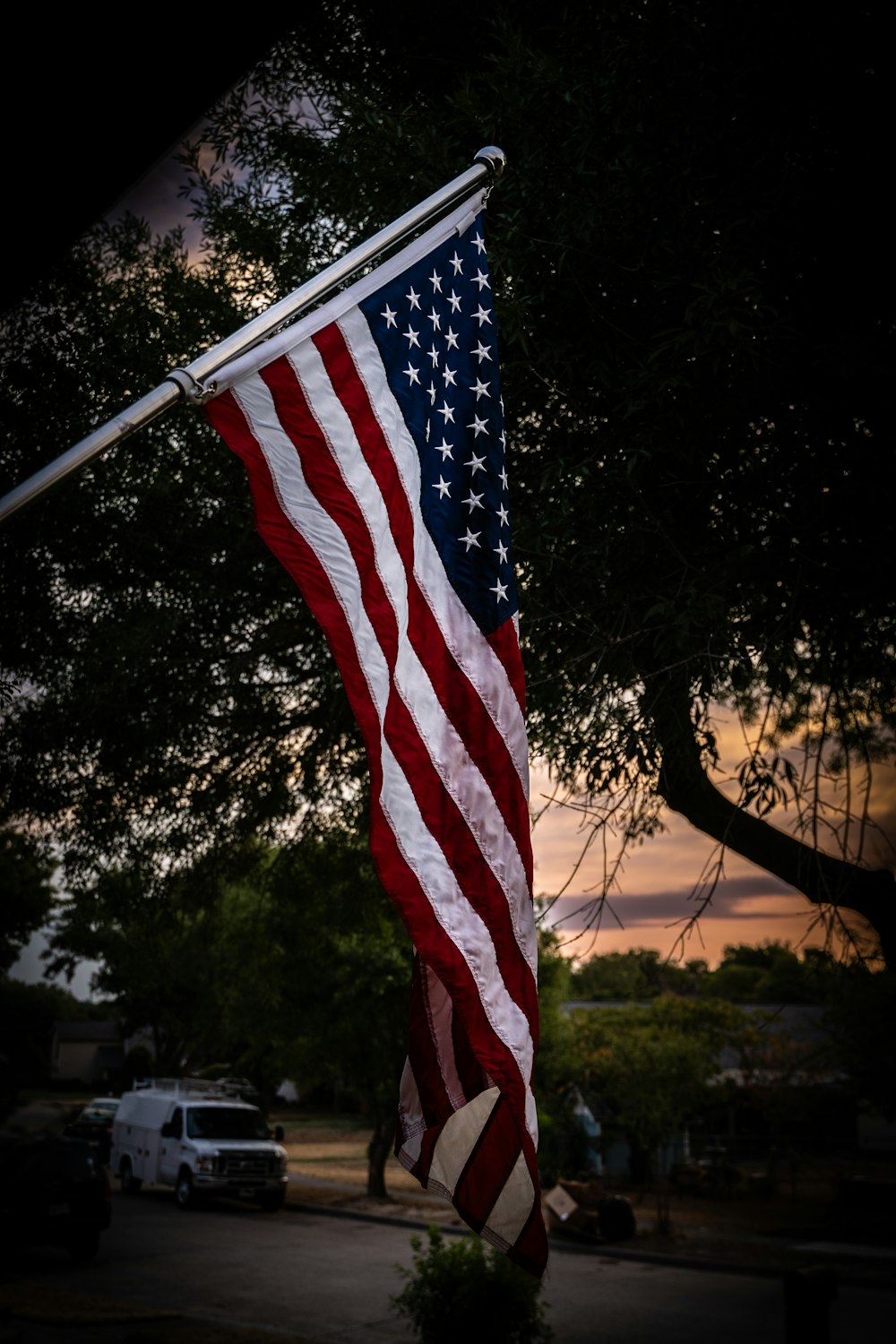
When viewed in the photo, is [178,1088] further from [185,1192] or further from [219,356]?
[219,356]

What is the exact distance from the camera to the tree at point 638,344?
609 cm

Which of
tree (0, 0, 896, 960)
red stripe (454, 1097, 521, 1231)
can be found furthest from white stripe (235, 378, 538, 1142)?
tree (0, 0, 896, 960)

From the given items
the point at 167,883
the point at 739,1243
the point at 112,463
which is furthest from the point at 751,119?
the point at 739,1243

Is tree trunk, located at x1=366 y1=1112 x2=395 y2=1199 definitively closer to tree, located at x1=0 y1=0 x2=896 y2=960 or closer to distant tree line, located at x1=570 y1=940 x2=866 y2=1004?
distant tree line, located at x1=570 y1=940 x2=866 y2=1004

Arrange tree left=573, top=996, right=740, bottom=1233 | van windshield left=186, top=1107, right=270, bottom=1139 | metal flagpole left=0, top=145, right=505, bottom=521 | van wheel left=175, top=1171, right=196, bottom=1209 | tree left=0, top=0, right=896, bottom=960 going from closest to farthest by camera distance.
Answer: metal flagpole left=0, top=145, right=505, bottom=521 → tree left=0, top=0, right=896, bottom=960 → tree left=573, top=996, right=740, bottom=1233 → van wheel left=175, top=1171, right=196, bottom=1209 → van windshield left=186, top=1107, right=270, bottom=1139

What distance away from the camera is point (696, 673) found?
684 cm

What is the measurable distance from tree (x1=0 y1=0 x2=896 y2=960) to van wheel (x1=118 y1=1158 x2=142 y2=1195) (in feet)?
78.1

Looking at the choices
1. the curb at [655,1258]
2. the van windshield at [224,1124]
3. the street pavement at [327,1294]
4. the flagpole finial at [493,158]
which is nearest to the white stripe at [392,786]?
the flagpole finial at [493,158]

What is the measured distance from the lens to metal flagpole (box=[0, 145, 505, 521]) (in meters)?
2.85

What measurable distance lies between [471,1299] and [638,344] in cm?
874

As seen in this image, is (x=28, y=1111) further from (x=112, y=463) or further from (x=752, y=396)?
(x=112, y=463)

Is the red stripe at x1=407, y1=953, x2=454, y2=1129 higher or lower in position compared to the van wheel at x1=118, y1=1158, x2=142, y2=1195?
higher

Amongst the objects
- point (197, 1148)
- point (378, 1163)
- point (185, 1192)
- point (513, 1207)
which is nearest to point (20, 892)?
point (513, 1207)

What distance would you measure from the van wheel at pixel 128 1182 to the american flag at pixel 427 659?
90.6 feet
